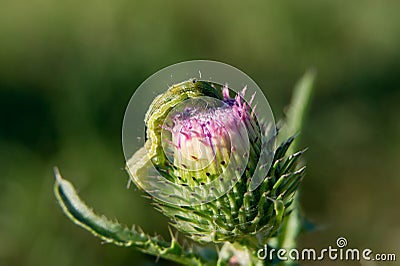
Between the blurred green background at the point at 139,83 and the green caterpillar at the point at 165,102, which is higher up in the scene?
the blurred green background at the point at 139,83

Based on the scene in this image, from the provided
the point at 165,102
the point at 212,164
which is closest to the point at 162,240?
the point at 212,164

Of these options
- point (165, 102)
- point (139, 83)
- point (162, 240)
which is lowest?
point (162, 240)

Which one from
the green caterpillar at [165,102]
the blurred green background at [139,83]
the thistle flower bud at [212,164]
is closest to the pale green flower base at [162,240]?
the thistle flower bud at [212,164]

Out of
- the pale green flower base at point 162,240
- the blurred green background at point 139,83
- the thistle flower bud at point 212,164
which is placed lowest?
the pale green flower base at point 162,240

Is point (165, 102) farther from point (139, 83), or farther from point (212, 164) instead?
point (139, 83)

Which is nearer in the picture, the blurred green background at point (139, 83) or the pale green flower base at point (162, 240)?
the pale green flower base at point (162, 240)

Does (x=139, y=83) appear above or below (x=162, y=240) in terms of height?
above

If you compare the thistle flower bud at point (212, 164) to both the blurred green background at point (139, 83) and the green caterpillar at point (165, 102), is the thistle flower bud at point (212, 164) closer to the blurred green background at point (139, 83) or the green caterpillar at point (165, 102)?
the green caterpillar at point (165, 102)

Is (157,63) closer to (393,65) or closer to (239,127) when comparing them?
(393,65)
